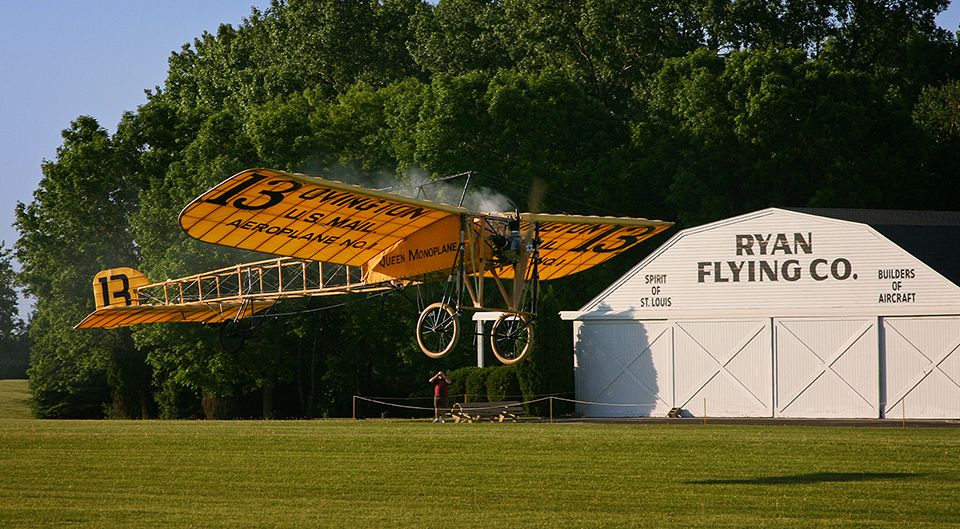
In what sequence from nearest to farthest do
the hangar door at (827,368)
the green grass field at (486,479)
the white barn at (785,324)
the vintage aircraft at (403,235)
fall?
the green grass field at (486,479) → the vintage aircraft at (403,235) → the white barn at (785,324) → the hangar door at (827,368)

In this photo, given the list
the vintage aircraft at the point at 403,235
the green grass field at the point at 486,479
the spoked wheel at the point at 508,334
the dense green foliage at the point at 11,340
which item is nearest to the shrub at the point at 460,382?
the green grass field at the point at 486,479

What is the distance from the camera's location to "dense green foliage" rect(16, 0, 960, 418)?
147 ft

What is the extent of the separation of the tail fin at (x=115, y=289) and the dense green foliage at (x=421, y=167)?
30.5 ft

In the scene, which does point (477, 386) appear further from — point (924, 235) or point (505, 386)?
point (924, 235)

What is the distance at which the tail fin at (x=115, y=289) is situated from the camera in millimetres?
31750

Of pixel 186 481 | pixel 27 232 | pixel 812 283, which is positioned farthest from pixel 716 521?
pixel 27 232

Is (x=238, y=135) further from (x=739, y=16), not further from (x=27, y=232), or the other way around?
(x=739, y=16)

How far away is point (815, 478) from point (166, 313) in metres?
17.6

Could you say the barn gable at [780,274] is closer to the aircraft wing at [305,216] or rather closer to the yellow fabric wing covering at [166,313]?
the yellow fabric wing covering at [166,313]

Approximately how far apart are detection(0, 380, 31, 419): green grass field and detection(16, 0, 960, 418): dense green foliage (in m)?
2.44

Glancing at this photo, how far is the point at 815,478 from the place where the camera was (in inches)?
722

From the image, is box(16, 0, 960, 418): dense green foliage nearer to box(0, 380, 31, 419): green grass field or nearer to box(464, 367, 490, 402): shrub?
box(0, 380, 31, 419): green grass field

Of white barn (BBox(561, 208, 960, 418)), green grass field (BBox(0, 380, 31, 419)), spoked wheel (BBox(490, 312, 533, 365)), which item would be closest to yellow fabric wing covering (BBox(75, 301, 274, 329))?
spoked wheel (BBox(490, 312, 533, 365))

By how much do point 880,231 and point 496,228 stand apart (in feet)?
52.4
